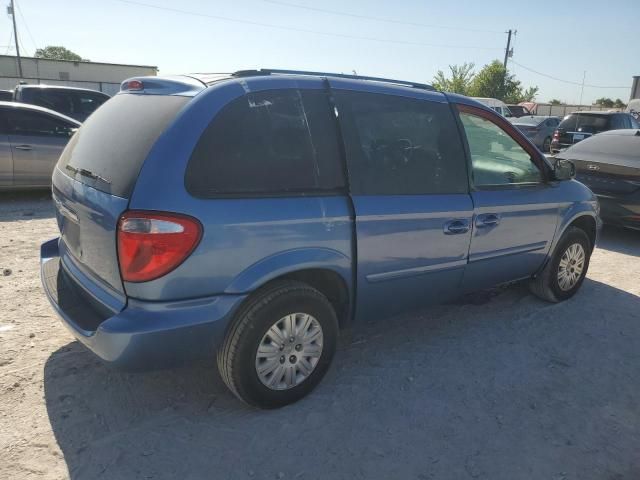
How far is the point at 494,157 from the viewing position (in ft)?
13.5

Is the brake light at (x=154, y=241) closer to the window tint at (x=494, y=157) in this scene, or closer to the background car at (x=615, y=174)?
the window tint at (x=494, y=157)

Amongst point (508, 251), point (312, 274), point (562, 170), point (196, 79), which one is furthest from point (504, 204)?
point (196, 79)

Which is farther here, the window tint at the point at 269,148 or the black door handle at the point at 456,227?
the black door handle at the point at 456,227

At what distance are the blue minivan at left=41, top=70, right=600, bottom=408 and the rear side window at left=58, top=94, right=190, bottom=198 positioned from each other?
1cm

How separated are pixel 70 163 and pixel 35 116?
229 inches

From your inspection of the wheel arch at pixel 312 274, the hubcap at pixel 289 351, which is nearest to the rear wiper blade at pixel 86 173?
the wheel arch at pixel 312 274

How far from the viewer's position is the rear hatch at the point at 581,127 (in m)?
14.5

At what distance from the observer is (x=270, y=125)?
2688 millimetres

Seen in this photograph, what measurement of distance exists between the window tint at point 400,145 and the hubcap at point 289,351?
2.74ft

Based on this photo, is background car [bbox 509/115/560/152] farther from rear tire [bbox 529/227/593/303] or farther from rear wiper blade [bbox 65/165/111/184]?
rear wiper blade [bbox 65/165/111/184]

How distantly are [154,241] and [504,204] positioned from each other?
258 centimetres

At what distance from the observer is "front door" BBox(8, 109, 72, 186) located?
7598mm

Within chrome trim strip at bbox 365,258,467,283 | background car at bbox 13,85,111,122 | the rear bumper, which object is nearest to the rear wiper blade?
the rear bumper

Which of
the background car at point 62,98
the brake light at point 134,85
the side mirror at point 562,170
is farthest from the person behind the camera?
the background car at point 62,98
